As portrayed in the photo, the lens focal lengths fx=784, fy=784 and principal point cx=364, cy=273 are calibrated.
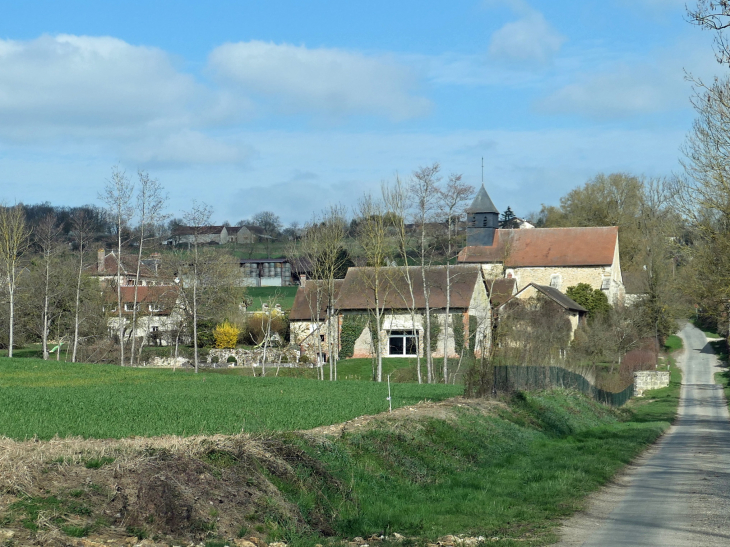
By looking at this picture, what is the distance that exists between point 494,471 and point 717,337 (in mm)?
72949

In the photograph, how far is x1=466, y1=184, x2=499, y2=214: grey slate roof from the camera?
82125 mm

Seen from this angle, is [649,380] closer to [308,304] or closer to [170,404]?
[308,304]

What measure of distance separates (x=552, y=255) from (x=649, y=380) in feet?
86.8

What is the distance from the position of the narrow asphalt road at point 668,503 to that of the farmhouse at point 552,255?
2064 inches

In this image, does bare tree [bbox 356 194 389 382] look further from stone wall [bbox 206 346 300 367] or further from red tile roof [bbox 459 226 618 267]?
red tile roof [bbox 459 226 618 267]

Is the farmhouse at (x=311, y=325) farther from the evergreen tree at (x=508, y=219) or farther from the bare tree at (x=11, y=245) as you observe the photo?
the evergreen tree at (x=508, y=219)

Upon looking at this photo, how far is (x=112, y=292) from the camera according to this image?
194 ft

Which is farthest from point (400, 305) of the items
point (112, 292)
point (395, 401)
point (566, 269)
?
point (395, 401)

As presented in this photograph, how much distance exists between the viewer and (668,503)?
467 inches

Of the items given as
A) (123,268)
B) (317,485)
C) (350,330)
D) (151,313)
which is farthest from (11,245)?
(317,485)

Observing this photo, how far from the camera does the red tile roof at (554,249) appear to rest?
7638 centimetres

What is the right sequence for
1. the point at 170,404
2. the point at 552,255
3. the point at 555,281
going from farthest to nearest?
the point at 552,255
the point at 555,281
the point at 170,404

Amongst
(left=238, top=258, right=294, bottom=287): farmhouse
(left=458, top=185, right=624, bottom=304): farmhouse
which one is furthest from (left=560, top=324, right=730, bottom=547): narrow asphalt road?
(left=238, top=258, right=294, bottom=287): farmhouse

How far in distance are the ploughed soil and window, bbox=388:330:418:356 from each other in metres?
45.9
